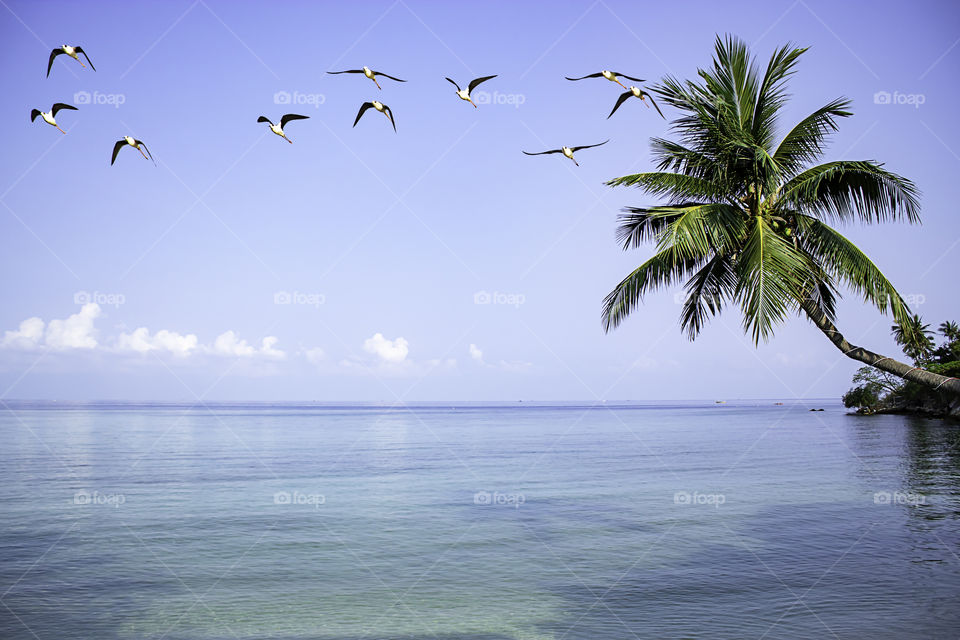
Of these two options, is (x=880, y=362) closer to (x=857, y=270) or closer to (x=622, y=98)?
(x=857, y=270)

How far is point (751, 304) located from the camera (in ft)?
31.0

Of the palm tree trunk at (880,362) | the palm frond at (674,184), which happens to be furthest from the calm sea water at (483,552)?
the palm frond at (674,184)

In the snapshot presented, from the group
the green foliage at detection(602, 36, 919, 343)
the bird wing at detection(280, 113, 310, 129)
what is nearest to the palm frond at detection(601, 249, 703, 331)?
the green foliage at detection(602, 36, 919, 343)

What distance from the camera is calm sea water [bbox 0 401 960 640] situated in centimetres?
1018

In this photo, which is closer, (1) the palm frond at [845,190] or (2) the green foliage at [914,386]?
(1) the palm frond at [845,190]

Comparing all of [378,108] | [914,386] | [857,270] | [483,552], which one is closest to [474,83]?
[378,108]

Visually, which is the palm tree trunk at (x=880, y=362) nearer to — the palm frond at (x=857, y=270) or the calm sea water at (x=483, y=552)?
the palm frond at (x=857, y=270)

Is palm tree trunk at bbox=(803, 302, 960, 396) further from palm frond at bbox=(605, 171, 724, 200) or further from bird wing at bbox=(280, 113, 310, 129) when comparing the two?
bird wing at bbox=(280, 113, 310, 129)

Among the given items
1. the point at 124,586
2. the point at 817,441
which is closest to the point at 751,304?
the point at 124,586

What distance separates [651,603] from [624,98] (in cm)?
804

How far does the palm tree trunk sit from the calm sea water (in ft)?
11.7

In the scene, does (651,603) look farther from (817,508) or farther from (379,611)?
(817,508)

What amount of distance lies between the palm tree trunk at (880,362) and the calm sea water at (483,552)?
3569 mm

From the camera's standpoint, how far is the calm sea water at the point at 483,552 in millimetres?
10180
